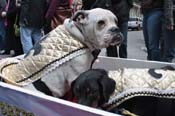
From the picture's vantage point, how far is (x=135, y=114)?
2242mm

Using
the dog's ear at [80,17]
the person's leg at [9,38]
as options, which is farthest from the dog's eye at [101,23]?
the person's leg at [9,38]

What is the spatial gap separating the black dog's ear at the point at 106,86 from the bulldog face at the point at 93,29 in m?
0.49

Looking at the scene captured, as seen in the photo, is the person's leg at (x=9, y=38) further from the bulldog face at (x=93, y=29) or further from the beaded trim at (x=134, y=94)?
the beaded trim at (x=134, y=94)

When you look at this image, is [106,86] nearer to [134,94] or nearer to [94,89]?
[94,89]

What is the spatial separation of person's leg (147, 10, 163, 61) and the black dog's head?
2.21m

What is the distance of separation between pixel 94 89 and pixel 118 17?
2.43 metres

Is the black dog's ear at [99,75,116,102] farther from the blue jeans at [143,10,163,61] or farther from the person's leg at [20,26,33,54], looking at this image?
the person's leg at [20,26,33,54]

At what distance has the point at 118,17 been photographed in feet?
14.8

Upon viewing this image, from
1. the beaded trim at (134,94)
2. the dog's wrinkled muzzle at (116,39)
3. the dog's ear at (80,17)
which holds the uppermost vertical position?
the dog's ear at (80,17)

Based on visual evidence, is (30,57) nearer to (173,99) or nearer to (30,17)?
(173,99)

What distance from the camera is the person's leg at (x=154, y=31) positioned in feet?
14.2

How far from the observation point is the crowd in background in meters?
4.22

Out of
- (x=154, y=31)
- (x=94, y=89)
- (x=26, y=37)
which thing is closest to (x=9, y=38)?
(x=26, y=37)

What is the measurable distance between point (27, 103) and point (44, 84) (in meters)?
0.47
